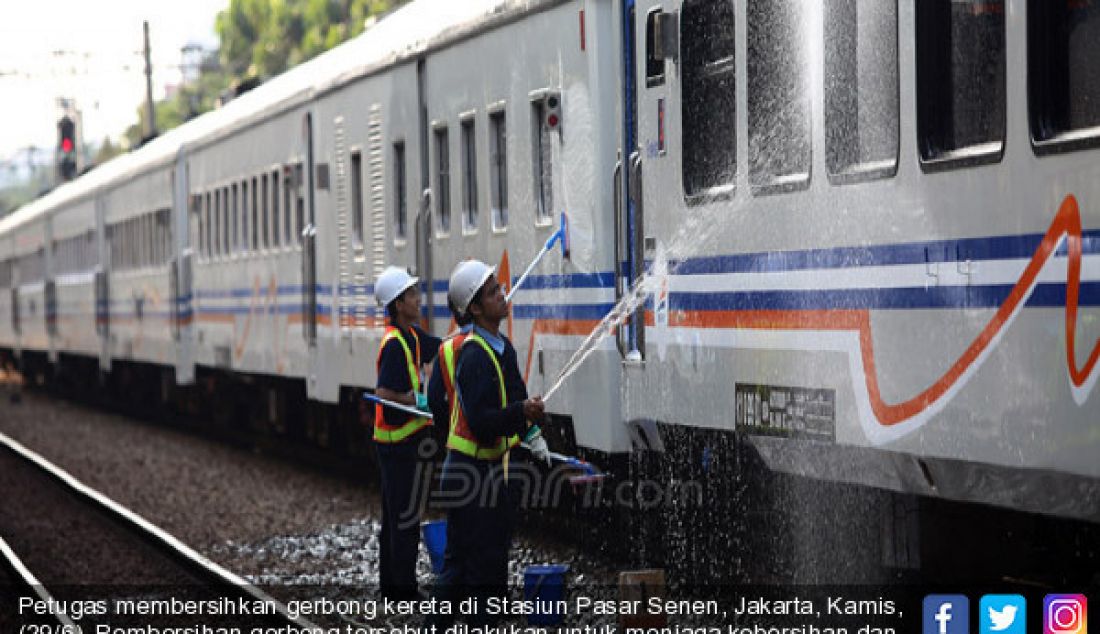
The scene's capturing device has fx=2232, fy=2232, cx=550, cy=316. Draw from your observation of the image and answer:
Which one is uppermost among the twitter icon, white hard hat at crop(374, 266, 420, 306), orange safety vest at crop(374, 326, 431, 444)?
white hard hat at crop(374, 266, 420, 306)

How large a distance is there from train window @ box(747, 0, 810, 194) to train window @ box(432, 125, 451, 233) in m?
5.72

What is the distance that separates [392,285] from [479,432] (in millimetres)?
2773

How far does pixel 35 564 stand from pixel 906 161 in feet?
29.4

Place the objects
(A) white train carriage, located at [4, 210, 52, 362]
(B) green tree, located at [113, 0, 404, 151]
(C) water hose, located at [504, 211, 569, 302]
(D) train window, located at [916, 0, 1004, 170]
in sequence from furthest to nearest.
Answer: (B) green tree, located at [113, 0, 404, 151]
(A) white train carriage, located at [4, 210, 52, 362]
(C) water hose, located at [504, 211, 569, 302]
(D) train window, located at [916, 0, 1004, 170]

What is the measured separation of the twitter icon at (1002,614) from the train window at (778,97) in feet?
5.85

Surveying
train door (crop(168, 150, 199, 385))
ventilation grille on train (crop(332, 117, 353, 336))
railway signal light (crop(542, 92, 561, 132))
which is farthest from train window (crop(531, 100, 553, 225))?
train door (crop(168, 150, 199, 385))

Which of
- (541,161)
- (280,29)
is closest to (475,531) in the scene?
(541,161)

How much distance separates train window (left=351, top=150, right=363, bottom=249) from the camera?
→ 699 inches

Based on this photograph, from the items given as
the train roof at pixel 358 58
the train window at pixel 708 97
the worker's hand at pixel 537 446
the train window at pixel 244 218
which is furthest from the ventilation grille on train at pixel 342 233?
the worker's hand at pixel 537 446

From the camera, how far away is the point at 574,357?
12.1m

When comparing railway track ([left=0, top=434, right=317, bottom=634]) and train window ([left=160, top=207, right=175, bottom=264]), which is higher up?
train window ([left=160, top=207, right=175, bottom=264])

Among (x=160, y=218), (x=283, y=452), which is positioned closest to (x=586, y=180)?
(x=283, y=452)

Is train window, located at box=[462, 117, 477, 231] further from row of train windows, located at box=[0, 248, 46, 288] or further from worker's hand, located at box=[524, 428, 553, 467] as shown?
row of train windows, located at box=[0, 248, 46, 288]

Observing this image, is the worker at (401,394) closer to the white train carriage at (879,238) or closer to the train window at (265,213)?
the white train carriage at (879,238)
